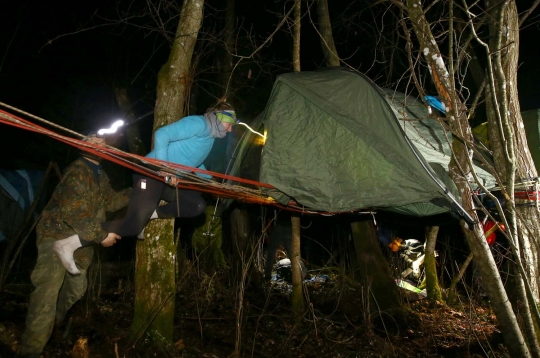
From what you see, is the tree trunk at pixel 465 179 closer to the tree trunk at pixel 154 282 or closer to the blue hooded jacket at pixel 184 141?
the blue hooded jacket at pixel 184 141

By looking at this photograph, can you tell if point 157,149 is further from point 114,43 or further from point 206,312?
point 114,43

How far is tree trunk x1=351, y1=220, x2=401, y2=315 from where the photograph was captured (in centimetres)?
475

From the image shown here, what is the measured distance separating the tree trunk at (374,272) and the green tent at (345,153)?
1293 millimetres

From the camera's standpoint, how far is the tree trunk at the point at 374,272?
15.6ft

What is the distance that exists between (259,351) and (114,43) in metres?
8.27

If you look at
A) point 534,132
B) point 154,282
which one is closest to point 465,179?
point 534,132

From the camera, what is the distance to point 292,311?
15.2 ft

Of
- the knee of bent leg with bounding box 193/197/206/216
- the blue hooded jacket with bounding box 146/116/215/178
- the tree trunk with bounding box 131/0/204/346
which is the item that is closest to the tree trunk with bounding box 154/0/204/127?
the tree trunk with bounding box 131/0/204/346

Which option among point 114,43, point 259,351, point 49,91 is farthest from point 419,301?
point 49,91

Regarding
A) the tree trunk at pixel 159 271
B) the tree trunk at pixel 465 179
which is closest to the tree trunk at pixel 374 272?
the tree trunk at pixel 465 179

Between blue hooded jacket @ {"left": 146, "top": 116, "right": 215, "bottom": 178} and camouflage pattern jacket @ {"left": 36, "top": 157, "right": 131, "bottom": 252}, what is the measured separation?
0.49m

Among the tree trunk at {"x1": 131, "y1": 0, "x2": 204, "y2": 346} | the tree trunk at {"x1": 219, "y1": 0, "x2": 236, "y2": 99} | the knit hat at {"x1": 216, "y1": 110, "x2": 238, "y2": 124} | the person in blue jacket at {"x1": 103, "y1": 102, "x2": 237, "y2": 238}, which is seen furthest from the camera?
the tree trunk at {"x1": 219, "y1": 0, "x2": 236, "y2": 99}

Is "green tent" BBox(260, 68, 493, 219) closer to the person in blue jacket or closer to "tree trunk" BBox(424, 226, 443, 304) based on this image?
the person in blue jacket

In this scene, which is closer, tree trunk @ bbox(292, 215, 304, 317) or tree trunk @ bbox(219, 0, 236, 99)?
tree trunk @ bbox(292, 215, 304, 317)
